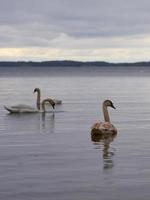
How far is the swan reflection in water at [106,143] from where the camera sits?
19642 mm

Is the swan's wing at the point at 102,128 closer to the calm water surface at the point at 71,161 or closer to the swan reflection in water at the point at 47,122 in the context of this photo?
the calm water surface at the point at 71,161

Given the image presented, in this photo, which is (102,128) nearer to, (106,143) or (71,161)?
(106,143)

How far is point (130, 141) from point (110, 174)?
22.2 feet

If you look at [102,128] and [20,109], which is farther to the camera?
[20,109]

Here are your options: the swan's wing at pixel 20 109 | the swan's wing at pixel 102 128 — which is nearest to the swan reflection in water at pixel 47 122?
the swan's wing at pixel 20 109

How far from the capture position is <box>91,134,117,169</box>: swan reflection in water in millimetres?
19642

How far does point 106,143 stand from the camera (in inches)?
965

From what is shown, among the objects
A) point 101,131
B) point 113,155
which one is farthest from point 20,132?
point 113,155

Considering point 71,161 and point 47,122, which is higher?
point 47,122

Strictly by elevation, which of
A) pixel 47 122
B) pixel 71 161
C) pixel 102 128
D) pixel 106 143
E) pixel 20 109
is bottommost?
pixel 71 161

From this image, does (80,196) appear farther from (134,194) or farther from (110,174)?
(110,174)

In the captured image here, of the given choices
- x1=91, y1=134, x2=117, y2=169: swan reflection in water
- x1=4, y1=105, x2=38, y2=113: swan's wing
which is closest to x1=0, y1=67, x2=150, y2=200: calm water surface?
x1=91, y1=134, x2=117, y2=169: swan reflection in water

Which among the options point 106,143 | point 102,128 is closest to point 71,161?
point 106,143

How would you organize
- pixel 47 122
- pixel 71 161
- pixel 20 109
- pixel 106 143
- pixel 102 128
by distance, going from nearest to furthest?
pixel 71 161 < pixel 106 143 < pixel 102 128 < pixel 47 122 < pixel 20 109
